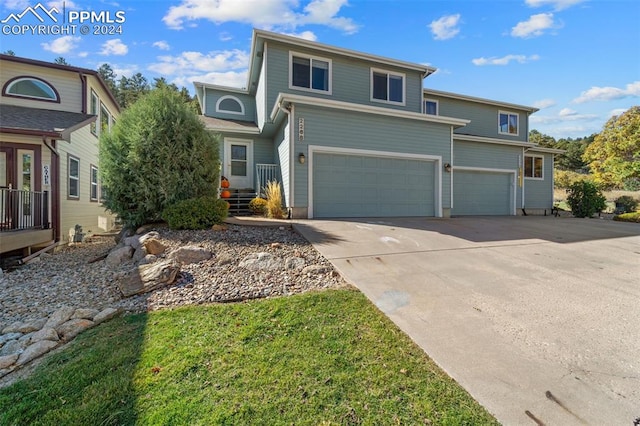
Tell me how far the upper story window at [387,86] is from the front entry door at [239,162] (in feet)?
19.0

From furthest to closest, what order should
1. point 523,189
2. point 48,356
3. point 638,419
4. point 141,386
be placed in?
point 523,189, point 48,356, point 141,386, point 638,419

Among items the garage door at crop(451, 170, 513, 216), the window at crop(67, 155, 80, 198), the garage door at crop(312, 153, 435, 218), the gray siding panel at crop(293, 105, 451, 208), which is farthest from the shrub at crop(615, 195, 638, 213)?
the window at crop(67, 155, 80, 198)

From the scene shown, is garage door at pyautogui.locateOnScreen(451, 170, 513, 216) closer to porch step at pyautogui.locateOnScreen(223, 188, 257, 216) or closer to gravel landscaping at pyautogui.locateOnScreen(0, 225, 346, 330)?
porch step at pyautogui.locateOnScreen(223, 188, 257, 216)

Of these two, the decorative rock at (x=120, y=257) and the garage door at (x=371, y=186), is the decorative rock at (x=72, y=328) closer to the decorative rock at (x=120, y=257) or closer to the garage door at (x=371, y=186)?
the decorative rock at (x=120, y=257)

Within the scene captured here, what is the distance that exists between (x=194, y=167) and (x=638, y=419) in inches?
302

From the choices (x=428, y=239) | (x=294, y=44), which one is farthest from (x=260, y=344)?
(x=294, y=44)

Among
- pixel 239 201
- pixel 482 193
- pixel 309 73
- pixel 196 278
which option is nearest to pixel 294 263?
pixel 196 278

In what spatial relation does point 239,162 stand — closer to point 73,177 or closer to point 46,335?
point 73,177

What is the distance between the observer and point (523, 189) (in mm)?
14000

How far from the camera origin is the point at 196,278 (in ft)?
13.6

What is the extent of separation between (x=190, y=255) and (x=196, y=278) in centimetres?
88

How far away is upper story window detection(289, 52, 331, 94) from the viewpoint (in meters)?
10.9

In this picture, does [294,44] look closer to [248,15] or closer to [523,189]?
[248,15]

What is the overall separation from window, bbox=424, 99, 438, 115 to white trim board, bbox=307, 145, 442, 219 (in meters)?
5.36
